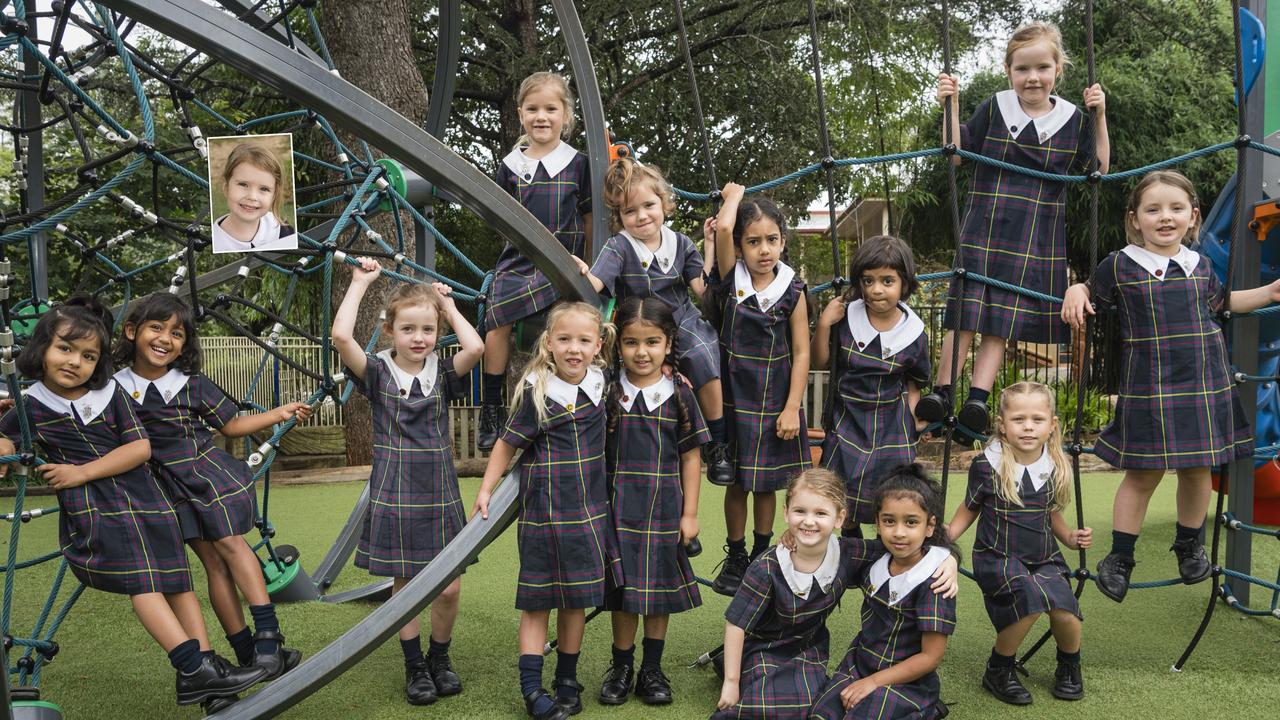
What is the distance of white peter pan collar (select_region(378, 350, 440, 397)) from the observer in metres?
2.89

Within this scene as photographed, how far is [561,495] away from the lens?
109 inches

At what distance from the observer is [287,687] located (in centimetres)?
261

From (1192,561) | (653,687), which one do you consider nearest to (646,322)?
(653,687)

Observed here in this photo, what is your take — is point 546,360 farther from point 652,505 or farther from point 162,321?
point 162,321

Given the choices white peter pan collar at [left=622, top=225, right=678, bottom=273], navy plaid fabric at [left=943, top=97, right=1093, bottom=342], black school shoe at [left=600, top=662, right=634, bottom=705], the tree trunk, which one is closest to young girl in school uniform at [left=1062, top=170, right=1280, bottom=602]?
navy plaid fabric at [left=943, top=97, right=1093, bottom=342]

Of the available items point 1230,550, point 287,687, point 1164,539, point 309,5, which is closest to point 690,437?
point 287,687

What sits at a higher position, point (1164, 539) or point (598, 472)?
point (598, 472)

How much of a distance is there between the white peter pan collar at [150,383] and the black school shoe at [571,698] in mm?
1329

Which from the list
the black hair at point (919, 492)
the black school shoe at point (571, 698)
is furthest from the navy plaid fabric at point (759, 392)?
the black school shoe at point (571, 698)

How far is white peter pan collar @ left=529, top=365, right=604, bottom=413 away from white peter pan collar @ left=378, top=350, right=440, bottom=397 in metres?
0.33

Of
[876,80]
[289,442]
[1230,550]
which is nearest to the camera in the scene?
[1230,550]

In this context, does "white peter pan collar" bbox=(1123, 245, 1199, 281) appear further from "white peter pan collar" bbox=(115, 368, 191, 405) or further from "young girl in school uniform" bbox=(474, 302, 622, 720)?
"white peter pan collar" bbox=(115, 368, 191, 405)

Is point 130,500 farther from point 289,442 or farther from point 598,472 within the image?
point 289,442

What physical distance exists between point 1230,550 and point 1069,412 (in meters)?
4.06
